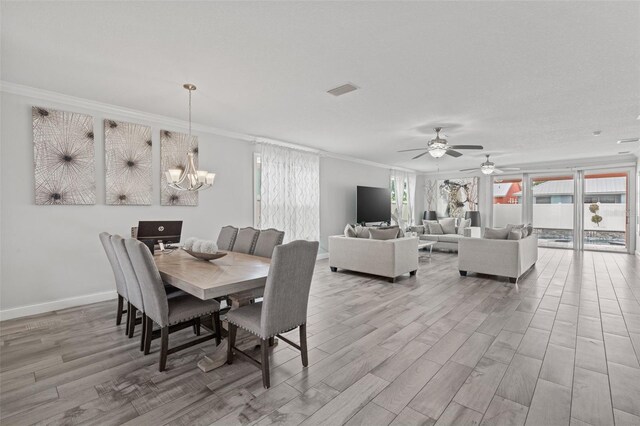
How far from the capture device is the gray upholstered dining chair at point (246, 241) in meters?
3.53

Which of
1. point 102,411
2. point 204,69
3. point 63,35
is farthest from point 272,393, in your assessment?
point 63,35

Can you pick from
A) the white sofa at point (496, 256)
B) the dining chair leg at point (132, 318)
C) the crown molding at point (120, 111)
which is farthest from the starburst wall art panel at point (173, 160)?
the white sofa at point (496, 256)

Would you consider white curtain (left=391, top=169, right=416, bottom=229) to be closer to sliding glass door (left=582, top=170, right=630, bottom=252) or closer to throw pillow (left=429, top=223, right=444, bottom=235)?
throw pillow (left=429, top=223, right=444, bottom=235)

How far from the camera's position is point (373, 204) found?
26.7 ft

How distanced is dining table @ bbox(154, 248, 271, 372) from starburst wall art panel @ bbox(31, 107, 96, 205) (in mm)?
1717

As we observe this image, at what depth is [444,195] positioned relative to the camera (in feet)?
35.0

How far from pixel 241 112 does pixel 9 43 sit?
2.24 metres

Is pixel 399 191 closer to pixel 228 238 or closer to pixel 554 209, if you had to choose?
pixel 554 209

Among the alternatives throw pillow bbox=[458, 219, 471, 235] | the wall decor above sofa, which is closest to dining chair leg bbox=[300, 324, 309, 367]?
throw pillow bbox=[458, 219, 471, 235]

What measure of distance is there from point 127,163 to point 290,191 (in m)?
2.89

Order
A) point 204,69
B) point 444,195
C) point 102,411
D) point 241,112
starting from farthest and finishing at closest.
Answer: point 444,195
point 241,112
point 204,69
point 102,411

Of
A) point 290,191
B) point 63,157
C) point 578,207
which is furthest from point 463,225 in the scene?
point 63,157

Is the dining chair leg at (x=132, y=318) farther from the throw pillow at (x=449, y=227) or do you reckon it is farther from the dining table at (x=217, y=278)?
the throw pillow at (x=449, y=227)

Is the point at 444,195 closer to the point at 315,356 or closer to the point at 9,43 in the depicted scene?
the point at 315,356
